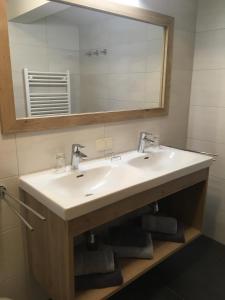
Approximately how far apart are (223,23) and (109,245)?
1860 mm

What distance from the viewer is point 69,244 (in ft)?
3.46

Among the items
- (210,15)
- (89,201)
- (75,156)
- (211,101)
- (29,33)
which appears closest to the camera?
(89,201)

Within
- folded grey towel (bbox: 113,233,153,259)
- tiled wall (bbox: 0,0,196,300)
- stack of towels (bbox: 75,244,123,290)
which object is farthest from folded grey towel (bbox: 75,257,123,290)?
tiled wall (bbox: 0,0,196,300)

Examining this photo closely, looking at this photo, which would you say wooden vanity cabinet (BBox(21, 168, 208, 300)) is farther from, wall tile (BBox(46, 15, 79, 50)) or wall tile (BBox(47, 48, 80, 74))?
wall tile (BBox(46, 15, 79, 50))

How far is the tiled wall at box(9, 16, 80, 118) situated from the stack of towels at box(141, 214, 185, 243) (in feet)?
3.22

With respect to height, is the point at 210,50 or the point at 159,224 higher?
the point at 210,50

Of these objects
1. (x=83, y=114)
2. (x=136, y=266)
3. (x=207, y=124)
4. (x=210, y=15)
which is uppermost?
(x=210, y=15)

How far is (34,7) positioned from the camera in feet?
4.22

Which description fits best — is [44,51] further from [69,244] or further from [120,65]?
[69,244]

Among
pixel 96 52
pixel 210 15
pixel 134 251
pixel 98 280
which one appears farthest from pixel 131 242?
pixel 210 15

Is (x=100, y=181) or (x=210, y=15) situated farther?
(x=210, y=15)

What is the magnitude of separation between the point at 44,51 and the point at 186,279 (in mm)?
1825

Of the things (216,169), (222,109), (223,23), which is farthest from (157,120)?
(223,23)

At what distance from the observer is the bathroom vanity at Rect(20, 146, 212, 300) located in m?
1.07
